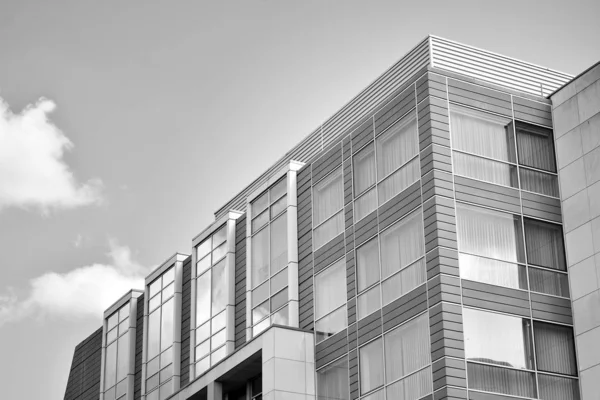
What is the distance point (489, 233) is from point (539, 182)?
9.91ft

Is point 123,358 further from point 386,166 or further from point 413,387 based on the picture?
point 413,387

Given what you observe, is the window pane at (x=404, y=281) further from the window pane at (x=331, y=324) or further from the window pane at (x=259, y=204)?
the window pane at (x=259, y=204)

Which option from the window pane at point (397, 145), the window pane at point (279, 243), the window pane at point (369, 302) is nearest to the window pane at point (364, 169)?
the window pane at point (397, 145)

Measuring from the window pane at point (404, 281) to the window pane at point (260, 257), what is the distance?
7.70 m

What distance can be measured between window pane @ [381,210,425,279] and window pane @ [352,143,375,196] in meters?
2.37

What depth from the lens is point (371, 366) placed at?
35062mm

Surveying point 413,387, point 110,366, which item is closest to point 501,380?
point 413,387

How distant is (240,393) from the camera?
136 feet

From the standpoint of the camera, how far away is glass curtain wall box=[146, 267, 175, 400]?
47.3 m

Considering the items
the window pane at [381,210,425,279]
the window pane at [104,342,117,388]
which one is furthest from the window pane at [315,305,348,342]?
the window pane at [104,342,117,388]

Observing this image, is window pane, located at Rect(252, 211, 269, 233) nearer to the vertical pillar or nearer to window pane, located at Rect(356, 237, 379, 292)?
window pane, located at Rect(356, 237, 379, 292)

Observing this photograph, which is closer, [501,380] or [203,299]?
[501,380]

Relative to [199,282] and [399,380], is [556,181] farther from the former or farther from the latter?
[199,282]

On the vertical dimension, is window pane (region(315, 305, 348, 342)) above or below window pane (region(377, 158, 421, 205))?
below
